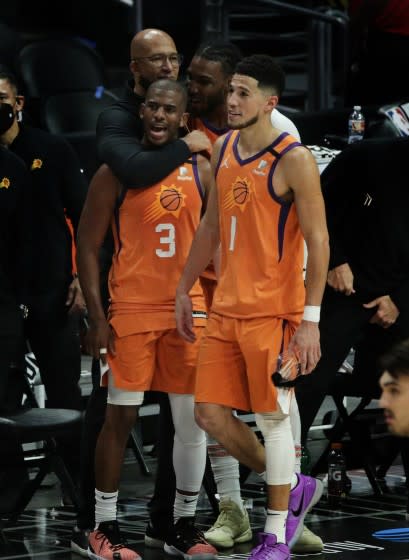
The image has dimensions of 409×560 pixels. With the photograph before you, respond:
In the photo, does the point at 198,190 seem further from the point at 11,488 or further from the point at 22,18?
the point at 22,18

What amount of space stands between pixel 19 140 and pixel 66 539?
1857 millimetres

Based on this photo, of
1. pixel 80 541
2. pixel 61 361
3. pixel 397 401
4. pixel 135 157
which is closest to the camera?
pixel 397 401

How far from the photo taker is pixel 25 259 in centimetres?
627

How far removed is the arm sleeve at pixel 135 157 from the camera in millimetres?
5352

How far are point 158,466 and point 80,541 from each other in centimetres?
43

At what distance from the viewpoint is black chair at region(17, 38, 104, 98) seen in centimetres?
1027

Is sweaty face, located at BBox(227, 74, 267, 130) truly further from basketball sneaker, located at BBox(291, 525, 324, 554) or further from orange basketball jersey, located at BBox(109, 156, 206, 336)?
basketball sneaker, located at BBox(291, 525, 324, 554)

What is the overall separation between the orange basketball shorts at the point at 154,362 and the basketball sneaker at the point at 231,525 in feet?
1.94

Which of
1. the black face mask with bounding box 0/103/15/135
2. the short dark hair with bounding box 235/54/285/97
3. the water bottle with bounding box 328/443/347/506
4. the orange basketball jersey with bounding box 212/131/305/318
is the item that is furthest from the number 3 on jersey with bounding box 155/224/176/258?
the water bottle with bounding box 328/443/347/506

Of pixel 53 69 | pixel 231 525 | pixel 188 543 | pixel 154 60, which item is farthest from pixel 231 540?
pixel 53 69

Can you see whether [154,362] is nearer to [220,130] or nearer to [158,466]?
[158,466]

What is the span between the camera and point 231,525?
570 cm

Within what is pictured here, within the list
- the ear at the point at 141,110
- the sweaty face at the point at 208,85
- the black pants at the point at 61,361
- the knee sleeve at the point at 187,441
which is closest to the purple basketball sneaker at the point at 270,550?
the knee sleeve at the point at 187,441

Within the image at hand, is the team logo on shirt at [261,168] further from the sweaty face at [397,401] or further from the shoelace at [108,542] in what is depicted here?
the sweaty face at [397,401]
